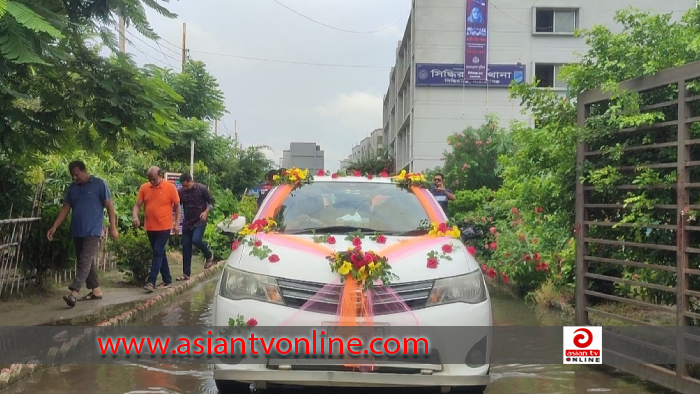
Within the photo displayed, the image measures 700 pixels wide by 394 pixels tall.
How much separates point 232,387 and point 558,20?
29823 millimetres

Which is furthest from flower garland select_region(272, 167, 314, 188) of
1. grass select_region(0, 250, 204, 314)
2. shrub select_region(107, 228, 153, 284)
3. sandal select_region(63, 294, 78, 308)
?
shrub select_region(107, 228, 153, 284)

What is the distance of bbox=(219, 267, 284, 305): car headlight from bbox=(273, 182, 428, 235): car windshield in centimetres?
91

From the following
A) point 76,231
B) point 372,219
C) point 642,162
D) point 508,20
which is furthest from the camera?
point 508,20

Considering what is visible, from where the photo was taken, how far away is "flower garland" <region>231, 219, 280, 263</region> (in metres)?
4.57

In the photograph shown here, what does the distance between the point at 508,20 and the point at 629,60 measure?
2651cm

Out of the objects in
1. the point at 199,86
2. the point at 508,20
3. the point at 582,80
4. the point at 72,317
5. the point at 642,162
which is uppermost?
the point at 508,20

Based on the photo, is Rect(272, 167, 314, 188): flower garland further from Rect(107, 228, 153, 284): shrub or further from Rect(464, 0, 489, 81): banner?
Rect(464, 0, 489, 81): banner

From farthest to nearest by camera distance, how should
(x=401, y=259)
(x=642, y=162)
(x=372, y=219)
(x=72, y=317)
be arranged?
(x=72, y=317) → (x=372, y=219) → (x=642, y=162) → (x=401, y=259)

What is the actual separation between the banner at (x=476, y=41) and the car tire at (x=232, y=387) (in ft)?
89.9

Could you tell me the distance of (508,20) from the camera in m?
30.5

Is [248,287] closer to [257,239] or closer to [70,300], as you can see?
[257,239]

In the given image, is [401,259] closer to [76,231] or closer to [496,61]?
[76,231]

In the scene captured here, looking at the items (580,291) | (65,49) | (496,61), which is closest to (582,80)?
(580,291)

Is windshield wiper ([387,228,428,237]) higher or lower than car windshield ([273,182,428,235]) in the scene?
lower
